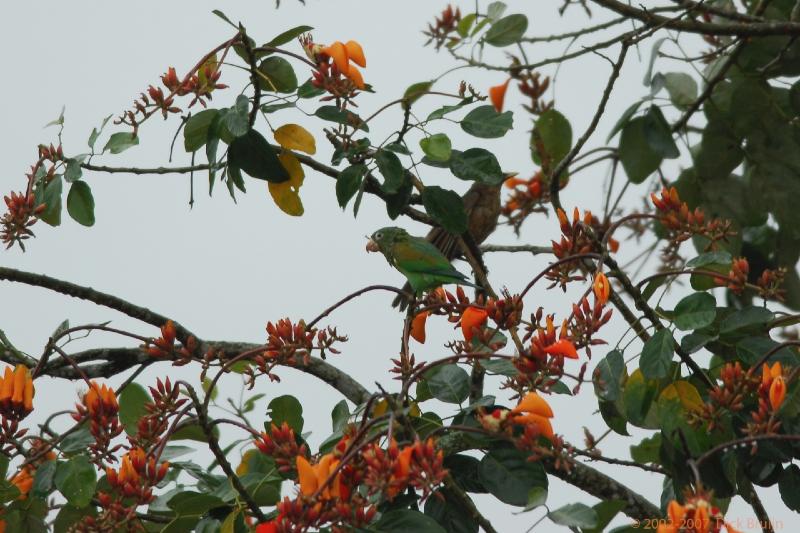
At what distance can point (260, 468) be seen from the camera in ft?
7.57

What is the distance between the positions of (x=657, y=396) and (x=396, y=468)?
0.81 m

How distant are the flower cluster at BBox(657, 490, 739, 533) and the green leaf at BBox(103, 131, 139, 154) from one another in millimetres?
1487

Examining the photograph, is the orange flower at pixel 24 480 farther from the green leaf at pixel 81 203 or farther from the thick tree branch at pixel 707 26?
the thick tree branch at pixel 707 26

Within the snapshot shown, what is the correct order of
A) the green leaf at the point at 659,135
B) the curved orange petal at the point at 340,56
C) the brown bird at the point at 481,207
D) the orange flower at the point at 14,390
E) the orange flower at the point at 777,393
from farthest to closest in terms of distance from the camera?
the brown bird at the point at 481,207, the green leaf at the point at 659,135, the curved orange petal at the point at 340,56, the orange flower at the point at 14,390, the orange flower at the point at 777,393

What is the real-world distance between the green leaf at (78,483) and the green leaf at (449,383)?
0.66m

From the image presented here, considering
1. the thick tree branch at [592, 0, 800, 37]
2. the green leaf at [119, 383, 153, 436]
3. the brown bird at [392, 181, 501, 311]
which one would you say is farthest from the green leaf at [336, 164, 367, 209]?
the brown bird at [392, 181, 501, 311]

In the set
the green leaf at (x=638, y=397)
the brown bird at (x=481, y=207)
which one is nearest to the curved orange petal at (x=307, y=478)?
the green leaf at (x=638, y=397)

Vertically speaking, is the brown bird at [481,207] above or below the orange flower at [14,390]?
above

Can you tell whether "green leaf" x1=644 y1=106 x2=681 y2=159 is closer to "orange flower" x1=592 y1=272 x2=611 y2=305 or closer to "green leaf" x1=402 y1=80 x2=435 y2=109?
"green leaf" x1=402 y1=80 x2=435 y2=109

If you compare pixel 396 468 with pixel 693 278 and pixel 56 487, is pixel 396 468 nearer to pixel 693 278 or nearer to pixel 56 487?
pixel 56 487

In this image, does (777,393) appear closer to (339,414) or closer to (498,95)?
(339,414)

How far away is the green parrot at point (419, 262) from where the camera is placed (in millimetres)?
2900

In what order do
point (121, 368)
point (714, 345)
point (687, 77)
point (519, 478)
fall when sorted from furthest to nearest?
point (687, 77) < point (121, 368) < point (714, 345) < point (519, 478)

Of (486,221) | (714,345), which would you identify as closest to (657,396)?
(714,345)
